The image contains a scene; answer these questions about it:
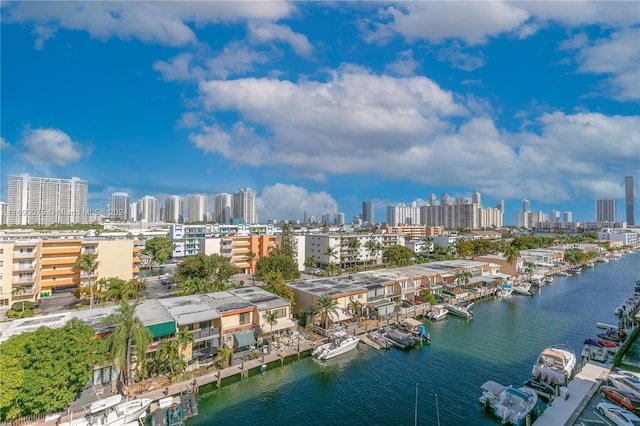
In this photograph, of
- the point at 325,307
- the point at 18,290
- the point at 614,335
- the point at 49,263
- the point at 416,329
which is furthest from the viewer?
the point at 49,263

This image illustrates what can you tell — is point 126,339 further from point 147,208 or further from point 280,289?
point 147,208

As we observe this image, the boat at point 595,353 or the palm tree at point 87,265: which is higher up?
the palm tree at point 87,265

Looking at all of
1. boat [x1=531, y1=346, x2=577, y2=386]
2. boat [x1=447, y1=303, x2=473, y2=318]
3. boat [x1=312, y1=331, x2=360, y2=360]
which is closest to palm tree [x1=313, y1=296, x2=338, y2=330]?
boat [x1=312, y1=331, x2=360, y2=360]

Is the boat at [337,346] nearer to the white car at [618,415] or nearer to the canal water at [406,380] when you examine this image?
the canal water at [406,380]

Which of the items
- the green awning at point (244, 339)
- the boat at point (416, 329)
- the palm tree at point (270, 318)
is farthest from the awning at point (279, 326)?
the boat at point (416, 329)

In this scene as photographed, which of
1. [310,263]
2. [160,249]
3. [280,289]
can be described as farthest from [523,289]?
[160,249]

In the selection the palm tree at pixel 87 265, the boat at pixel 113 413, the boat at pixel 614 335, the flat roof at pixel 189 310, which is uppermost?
the palm tree at pixel 87 265

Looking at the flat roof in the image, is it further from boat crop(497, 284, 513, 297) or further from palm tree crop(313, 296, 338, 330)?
boat crop(497, 284, 513, 297)
